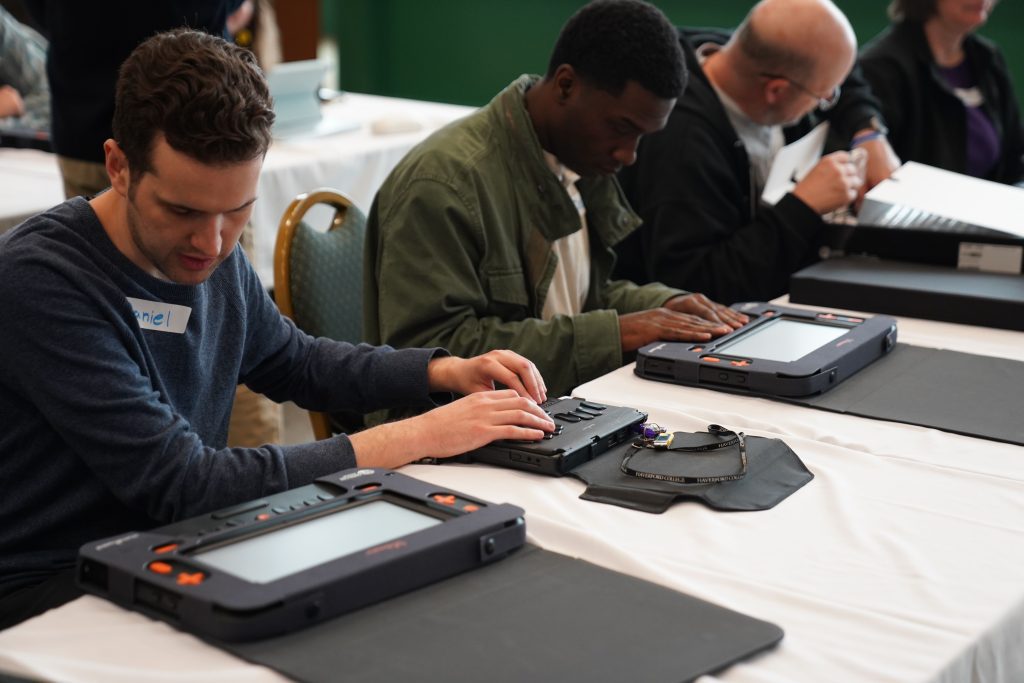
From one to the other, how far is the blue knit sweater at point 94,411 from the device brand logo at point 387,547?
0.89 ft

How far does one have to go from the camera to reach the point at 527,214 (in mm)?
2027

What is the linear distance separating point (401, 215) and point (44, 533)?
778 millimetres

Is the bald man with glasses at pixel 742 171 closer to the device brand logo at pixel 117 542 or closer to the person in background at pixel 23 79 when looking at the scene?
the device brand logo at pixel 117 542

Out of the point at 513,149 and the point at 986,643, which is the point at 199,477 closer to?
the point at 986,643

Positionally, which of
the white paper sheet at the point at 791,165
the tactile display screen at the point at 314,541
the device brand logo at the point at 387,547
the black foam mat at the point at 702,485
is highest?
the white paper sheet at the point at 791,165

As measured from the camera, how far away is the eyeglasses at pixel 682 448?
1367 millimetres

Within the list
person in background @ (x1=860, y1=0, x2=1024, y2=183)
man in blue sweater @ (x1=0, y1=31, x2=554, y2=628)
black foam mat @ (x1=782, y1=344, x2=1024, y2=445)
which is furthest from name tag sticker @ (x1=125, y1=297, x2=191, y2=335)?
person in background @ (x1=860, y1=0, x2=1024, y2=183)

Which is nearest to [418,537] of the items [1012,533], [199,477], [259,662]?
[259,662]

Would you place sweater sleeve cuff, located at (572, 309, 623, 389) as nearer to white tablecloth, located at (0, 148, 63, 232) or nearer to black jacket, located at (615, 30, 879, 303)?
black jacket, located at (615, 30, 879, 303)

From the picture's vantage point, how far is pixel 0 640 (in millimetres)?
1012

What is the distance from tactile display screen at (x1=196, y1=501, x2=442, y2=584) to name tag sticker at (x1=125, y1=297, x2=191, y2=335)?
364 mm

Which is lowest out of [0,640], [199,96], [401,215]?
[0,640]

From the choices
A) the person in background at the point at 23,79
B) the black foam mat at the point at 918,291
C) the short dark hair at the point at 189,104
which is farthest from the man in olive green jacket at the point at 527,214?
the person in background at the point at 23,79

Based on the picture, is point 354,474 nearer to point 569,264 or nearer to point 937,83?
point 569,264
